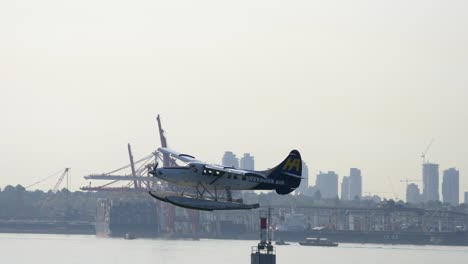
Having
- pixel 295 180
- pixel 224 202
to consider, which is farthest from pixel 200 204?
pixel 295 180

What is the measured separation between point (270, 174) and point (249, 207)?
789 centimetres

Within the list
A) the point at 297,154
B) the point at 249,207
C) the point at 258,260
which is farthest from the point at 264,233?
the point at 249,207

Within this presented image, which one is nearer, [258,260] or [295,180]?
[295,180]

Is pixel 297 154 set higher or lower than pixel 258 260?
higher

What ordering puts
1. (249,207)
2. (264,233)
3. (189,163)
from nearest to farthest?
(249,207) < (189,163) < (264,233)

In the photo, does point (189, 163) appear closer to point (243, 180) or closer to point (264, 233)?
point (243, 180)

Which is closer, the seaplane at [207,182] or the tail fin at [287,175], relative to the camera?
the seaplane at [207,182]

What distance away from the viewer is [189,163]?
86.3m

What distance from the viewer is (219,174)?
85562 mm

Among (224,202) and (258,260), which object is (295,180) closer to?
(224,202)

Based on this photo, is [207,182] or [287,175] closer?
[207,182]

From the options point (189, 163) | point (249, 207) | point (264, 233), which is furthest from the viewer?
point (264, 233)

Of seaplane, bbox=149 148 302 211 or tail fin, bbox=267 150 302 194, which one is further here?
tail fin, bbox=267 150 302 194

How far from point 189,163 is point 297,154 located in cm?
867
